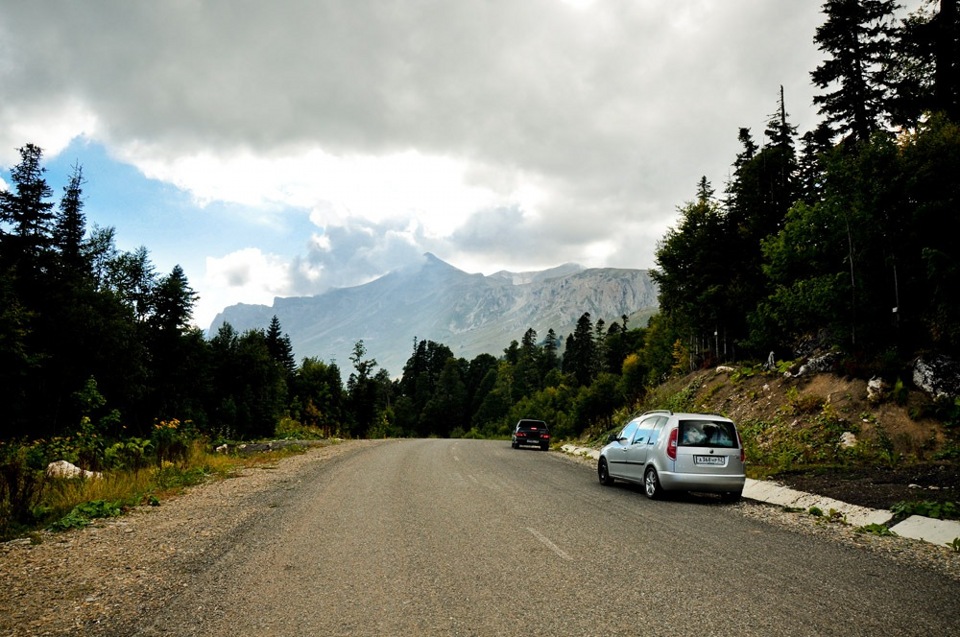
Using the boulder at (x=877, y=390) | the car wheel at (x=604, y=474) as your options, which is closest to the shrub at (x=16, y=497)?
the car wheel at (x=604, y=474)

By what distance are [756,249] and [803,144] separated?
825 cm

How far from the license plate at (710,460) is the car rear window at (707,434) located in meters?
0.25

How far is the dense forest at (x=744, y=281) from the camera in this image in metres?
17.0

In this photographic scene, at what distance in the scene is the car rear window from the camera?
11.3 metres

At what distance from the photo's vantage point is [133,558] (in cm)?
630

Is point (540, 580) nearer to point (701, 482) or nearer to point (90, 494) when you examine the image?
point (701, 482)

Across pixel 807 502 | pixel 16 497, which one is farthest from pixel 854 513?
pixel 16 497

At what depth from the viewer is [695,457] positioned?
11.2 m

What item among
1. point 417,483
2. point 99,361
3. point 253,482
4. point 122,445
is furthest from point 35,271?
point 417,483

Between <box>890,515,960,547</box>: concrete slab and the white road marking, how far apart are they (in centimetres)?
534

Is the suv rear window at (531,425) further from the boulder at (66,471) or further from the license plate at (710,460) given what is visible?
the boulder at (66,471)

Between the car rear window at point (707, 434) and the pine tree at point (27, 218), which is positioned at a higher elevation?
the pine tree at point (27, 218)

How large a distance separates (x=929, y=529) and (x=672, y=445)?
4334 mm

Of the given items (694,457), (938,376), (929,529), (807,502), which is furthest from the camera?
(938,376)
